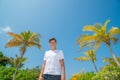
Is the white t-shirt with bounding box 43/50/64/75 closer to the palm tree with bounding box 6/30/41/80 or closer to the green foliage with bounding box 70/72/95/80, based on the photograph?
the palm tree with bounding box 6/30/41/80

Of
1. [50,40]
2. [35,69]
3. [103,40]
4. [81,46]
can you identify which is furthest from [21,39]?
[50,40]

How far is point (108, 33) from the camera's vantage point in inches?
1388

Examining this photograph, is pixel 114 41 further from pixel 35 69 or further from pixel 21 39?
pixel 35 69

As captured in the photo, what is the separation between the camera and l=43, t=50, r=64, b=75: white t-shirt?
22.5ft

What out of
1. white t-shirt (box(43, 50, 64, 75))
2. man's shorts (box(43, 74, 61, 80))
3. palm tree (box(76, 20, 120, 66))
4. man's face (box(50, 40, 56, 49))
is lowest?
man's shorts (box(43, 74, 61, 80))

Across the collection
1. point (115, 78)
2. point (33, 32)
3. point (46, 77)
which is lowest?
point (46, 77)

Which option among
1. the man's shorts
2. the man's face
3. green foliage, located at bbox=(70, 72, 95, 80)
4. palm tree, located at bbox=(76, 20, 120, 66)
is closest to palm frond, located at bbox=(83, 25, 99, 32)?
palm tree, located at bbox=(76, 20, 120, 66)

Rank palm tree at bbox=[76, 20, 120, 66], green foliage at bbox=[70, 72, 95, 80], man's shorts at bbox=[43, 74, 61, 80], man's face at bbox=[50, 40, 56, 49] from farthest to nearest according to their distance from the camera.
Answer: green foliage at bbox=[70, 72, 95, 80] < palm tree at bbox=[76, 20, 120, 66] < man's face at bbox=[50, 40, 56, 49] < man's shorts at bbox=[43, 74, 61, 80]

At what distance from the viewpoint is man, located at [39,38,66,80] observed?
6.80 meters

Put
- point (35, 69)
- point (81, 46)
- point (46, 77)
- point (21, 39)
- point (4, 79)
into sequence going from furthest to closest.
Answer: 1. point (35, 69)
2. point (4, 79)
3. point (21, 39)
4. point (81, 46)
5. point (46, 77)

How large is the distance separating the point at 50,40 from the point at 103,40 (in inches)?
1123

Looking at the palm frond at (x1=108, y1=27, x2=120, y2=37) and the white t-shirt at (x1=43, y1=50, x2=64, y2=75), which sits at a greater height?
the palm frond at (x1=108, y1=27, x2=120, y2=37)

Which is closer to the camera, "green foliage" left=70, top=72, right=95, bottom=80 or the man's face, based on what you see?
the man's face

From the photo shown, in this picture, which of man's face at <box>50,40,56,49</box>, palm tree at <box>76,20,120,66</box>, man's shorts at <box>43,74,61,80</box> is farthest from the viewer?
palm tree at <box>76,20,120,66</box>
